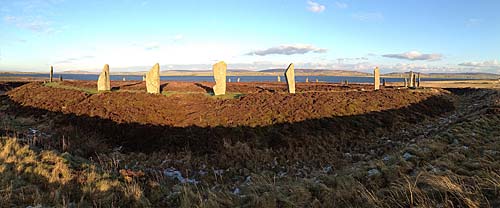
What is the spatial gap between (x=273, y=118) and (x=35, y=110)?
15962 millimetres

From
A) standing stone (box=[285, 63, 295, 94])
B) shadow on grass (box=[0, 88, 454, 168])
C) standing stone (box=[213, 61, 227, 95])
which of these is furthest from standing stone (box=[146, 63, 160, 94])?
standing stone (box=[285, 63, 295, 94])

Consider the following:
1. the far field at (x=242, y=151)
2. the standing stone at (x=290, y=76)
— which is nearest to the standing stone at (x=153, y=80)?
the far field at (x=242, y=151)

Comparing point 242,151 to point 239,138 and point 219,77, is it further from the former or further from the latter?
point 219,77

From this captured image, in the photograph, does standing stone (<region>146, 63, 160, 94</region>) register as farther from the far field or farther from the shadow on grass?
the shadow on grass

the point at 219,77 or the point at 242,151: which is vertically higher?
the point at 219,77

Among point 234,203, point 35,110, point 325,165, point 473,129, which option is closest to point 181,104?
point 35,110

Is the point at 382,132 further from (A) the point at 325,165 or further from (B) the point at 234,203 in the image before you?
(B) the point at 234,203

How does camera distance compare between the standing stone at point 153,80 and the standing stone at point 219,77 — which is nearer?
the standing stone at point 219,77

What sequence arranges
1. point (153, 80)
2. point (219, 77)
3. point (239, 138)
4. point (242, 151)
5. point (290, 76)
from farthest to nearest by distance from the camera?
point (290, 76)
point (153, 80)
point (219, 77)
point (239, 138)
point (242, 151)

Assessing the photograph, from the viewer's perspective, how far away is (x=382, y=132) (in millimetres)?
17859

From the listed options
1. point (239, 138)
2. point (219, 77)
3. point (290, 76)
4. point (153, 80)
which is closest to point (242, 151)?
point (239, 138)

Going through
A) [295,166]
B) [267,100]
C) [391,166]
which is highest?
[267,100]

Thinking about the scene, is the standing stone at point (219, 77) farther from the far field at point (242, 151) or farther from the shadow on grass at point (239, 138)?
the shadow on grass at point (239, 138)

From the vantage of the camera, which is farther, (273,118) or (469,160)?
(273,118)
